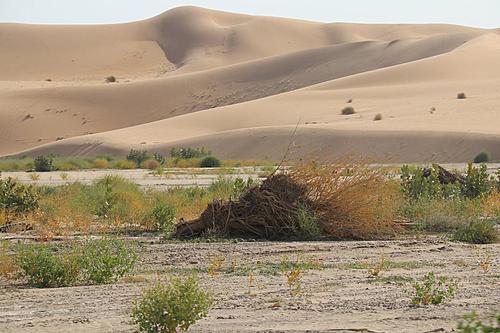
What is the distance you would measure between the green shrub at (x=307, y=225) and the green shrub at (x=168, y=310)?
8349 mm

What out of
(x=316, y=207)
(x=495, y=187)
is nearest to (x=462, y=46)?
(x=495, y=187)

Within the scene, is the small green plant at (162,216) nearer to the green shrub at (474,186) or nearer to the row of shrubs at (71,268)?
the row of shrubs at (71,268)

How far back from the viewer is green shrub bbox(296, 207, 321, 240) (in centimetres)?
1806

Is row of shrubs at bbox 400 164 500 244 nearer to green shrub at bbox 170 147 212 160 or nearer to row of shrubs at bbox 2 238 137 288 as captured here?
row of shrubs at bbox 2 238 137 288

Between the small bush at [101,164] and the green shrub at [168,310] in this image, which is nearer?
the green shrub at [168,310]

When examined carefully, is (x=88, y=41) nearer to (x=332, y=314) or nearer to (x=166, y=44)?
(x=166, y=44)

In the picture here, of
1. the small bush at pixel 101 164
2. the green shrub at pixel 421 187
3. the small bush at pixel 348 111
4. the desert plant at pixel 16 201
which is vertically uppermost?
the small bush at pixel 348 111

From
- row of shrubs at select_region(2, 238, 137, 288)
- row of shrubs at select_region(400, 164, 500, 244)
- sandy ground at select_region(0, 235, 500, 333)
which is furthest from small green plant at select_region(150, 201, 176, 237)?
row of shrubs at select_region(2, 238, 137, 288)

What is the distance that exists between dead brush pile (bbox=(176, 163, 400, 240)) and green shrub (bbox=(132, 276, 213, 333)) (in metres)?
8.41

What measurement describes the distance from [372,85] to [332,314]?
8689cm

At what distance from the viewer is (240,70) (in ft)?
392

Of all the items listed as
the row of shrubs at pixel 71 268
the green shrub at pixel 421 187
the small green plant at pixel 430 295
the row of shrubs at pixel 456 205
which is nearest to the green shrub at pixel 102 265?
the row of shrubs at pixel 71 268

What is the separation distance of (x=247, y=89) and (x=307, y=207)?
94838 mm

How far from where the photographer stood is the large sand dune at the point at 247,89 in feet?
218
